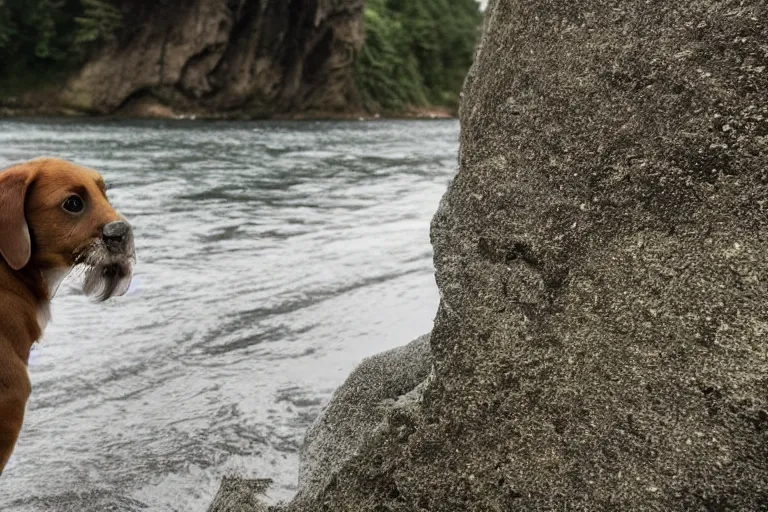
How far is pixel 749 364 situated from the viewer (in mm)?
1831

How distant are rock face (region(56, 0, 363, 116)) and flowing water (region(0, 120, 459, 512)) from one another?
106 feet

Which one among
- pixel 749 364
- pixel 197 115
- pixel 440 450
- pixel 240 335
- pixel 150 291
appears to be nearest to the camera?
pixel 749 364

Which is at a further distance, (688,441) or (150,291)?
(150,291)

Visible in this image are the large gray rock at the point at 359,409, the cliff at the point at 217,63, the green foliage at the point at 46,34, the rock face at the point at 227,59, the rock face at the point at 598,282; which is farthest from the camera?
the rock face at the point at 227,59

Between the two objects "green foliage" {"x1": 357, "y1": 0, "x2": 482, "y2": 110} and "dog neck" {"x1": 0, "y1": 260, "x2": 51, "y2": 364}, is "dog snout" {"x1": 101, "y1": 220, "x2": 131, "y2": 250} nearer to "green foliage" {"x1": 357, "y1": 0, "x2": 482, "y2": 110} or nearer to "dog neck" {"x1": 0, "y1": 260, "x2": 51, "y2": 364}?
"dog neck" {"x1": 0, "y1": 260, "x2": 51, "y2": 364}

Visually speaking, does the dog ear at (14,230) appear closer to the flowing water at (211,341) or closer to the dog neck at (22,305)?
the dog neck at (22,305)

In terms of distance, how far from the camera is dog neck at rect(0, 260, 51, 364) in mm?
2805

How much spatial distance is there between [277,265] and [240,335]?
223 centimetres

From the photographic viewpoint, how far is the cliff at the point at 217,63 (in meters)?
41.6

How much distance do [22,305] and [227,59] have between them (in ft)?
153

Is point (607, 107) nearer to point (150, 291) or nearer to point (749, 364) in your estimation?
point (749, 364)

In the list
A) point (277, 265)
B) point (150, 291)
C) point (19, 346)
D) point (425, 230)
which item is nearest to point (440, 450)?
point (19, 346)

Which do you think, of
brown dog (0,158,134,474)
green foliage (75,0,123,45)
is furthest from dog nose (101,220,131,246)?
green foliage (75,0,123,45)

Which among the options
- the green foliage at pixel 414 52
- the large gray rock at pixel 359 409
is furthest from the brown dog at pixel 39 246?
the green foliage at pixel 414 52
